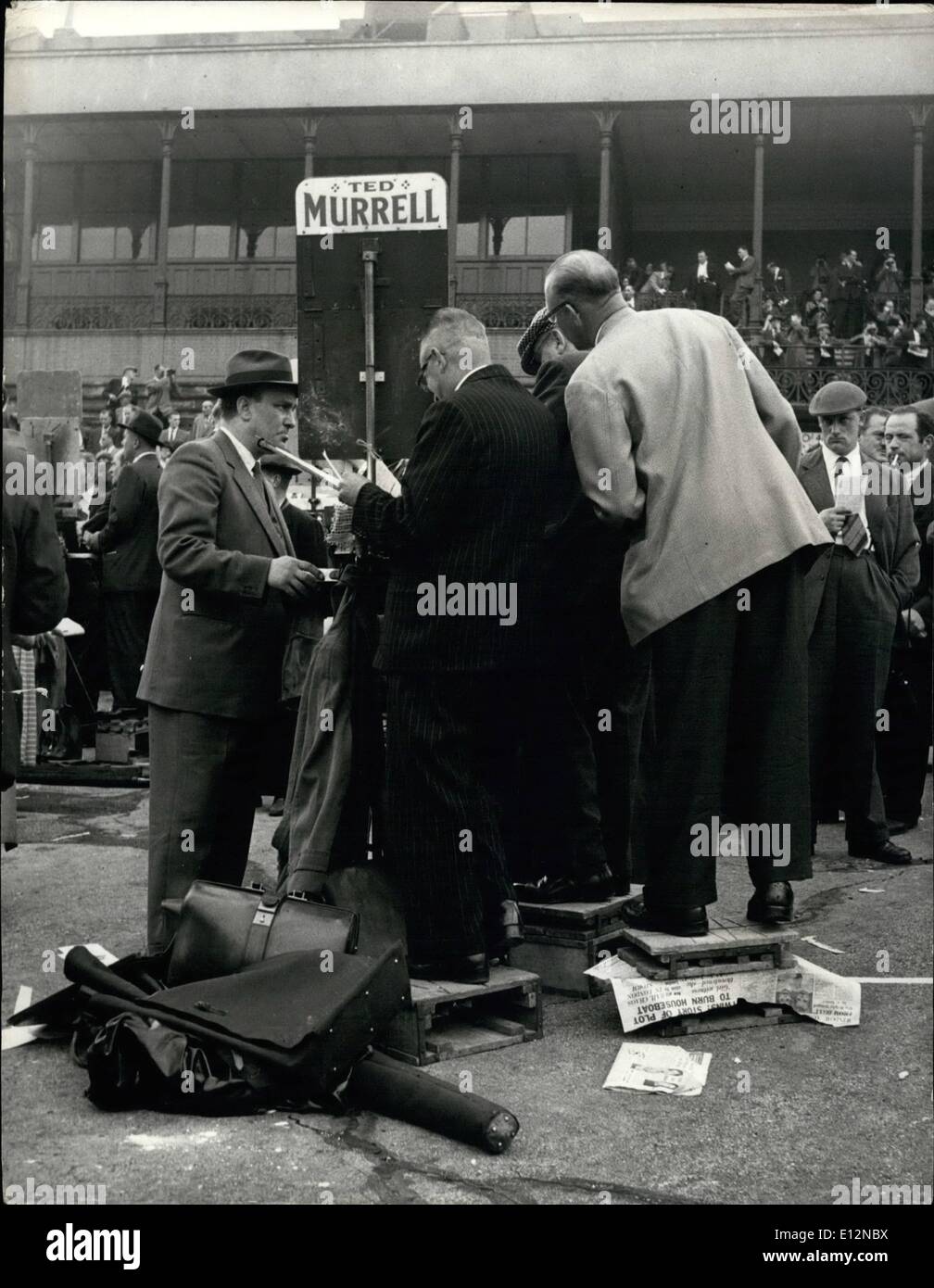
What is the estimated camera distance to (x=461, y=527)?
421 cm

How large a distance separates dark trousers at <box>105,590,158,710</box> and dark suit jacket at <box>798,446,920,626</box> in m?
4.67

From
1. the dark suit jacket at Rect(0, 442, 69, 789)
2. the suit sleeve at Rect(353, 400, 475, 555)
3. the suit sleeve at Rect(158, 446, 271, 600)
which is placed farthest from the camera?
the suit sleeve at Rect(158, 446, 271, 600)

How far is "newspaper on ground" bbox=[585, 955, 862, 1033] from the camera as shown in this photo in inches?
159

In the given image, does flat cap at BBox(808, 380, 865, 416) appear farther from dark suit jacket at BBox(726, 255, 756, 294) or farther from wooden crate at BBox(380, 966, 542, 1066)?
dark suit jacket at BBox(726, 255, 756, 294)

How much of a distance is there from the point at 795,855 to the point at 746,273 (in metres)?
22.0

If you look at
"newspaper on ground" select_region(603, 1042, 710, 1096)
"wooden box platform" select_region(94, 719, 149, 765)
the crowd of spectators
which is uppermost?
the crowd of spectators

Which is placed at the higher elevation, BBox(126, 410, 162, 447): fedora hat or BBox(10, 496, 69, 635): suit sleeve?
BBox(126, 410, 162, 447): fedora hat

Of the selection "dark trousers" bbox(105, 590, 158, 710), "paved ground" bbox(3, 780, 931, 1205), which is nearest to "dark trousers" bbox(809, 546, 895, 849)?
"paved ground" bbox(3, 780, 931, 1205)

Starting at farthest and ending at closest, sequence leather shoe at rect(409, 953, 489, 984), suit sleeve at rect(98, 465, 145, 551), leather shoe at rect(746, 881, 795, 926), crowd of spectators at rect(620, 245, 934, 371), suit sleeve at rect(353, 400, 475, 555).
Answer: crowd of spectators at rect(620, 245, 934, 371) < suit sleeve at rect(98, 465, 145, 551) < leather shoe at rect(746, 881, 795, 926) < suit sleeve at rect(353, 400, 475, 555) < leather shoe at rect(409, 953, 489, 984)

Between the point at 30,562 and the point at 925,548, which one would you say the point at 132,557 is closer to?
the point at 925,548

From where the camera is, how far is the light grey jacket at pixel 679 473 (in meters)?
A: 4.17

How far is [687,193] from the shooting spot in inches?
1117

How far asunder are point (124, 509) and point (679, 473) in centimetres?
568
